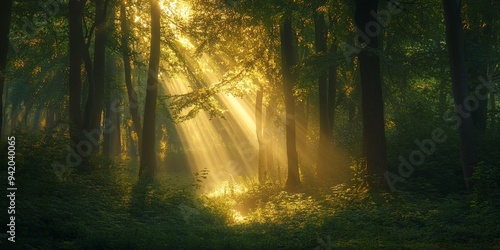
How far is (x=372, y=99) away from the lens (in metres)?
16.3

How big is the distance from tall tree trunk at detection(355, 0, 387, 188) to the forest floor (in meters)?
1.03

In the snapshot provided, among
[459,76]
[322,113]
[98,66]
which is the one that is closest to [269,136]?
[322,113]

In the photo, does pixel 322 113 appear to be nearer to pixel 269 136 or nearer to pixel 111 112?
pixel 269 136

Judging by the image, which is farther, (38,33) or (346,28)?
(38,33)

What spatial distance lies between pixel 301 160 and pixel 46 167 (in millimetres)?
14299

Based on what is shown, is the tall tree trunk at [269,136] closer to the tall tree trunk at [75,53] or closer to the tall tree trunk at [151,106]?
the tall tree trunk at [151,106]

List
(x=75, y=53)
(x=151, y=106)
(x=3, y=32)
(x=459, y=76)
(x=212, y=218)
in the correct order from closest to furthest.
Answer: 1. (x=459, y=76)
2. (x=3, y=32)
3. (x=212, y=218)
4. (x=75, y=53)
5. (x=151, y=106)

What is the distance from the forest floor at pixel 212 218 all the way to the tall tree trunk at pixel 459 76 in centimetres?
123

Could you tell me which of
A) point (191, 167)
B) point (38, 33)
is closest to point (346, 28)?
point (38, 33)

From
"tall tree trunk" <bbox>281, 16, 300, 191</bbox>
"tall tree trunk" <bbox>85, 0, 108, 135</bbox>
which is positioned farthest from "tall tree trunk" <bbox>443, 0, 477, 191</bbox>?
"tall tree trunk" <bbox>85, 0, 108, 135</bbox>

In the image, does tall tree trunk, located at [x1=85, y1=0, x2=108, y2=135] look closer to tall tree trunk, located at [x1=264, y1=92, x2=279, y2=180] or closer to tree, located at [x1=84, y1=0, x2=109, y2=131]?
tree, located at [x1=84, y1=0, x2=109, y2=131]

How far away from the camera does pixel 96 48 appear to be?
80.3 ft

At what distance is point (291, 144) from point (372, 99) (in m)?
6.26

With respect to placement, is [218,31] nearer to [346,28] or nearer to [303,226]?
[346,28]
